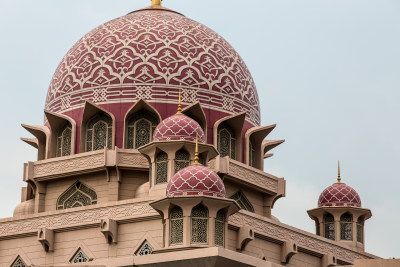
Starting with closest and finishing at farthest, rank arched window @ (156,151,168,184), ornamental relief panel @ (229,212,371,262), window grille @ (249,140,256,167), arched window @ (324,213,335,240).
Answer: arched window @ (156,151,168,184) → ornamental relief panel @ (229,212,371,262) → window grille @ (249,140,256,167) → arched window @ (324,213,335,240)

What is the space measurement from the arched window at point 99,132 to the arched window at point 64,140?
716mm

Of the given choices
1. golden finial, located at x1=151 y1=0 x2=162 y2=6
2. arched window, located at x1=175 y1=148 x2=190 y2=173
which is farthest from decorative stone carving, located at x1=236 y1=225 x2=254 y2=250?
golden finial, located at x1=151 y1=0 x2=162 y2=6

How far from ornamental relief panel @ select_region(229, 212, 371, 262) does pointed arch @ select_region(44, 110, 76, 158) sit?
649cm

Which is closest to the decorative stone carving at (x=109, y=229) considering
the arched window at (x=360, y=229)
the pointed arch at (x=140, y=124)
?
the pointed arch at (x=140, y=124)

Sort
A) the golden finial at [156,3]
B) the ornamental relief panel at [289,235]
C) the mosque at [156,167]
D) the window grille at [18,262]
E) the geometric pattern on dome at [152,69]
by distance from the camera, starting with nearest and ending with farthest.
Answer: the mosque at [156,167] → the ornamental relief panel at [289,235] → the window grille at [18,262] → the geometric pattern on dome at [152,69] → the golden finial at [156,3]

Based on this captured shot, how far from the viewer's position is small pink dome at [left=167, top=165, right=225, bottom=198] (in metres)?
27.7

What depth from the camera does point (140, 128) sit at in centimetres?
3397

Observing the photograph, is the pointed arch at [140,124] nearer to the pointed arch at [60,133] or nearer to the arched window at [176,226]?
the pointed arch at [60,133]

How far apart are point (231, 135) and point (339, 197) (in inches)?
167

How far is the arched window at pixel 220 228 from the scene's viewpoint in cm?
2776

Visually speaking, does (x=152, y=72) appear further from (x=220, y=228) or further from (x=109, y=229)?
(x=220, y=228)

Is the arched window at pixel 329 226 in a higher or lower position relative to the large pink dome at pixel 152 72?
lower

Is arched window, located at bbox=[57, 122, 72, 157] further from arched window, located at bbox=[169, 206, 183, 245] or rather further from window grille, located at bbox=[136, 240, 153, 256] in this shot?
arched window, located at bbox=[169, 206, 183, 245]

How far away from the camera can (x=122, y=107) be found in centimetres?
3416
